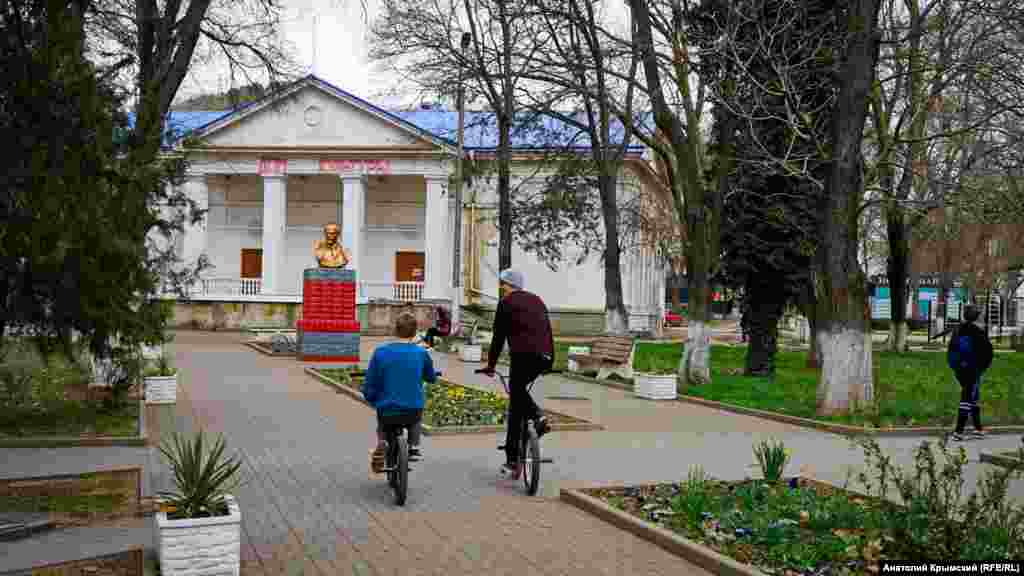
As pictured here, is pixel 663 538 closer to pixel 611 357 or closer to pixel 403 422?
pixel 403 422

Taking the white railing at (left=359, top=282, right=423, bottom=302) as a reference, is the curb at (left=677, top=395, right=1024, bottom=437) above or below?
below

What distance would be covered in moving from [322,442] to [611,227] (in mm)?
14231

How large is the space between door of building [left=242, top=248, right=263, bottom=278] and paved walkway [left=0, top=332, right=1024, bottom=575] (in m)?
33.8

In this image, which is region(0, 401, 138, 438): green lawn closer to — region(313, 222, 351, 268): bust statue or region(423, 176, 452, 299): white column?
region(313, 222, 351, 268): bust statue

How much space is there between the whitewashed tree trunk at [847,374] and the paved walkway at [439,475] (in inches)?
41.8

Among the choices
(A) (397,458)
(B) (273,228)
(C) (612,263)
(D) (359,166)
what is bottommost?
(A) (397,458)

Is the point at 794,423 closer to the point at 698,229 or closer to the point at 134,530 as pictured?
the point at 698,229

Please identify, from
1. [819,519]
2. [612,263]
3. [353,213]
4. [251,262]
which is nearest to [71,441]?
[819,519]

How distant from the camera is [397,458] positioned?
8414 millimetres

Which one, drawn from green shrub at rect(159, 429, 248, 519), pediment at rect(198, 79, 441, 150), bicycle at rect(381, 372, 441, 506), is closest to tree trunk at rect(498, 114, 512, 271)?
pediment at rect(198, 79, 441, 150)

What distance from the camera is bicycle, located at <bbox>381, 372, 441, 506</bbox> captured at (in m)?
8.27

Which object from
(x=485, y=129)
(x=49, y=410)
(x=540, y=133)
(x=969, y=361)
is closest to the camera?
(x=49, y=410)

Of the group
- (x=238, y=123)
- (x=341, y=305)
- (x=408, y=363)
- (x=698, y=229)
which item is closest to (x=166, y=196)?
(x=408, y=363)

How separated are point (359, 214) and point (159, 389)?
32100 mm
